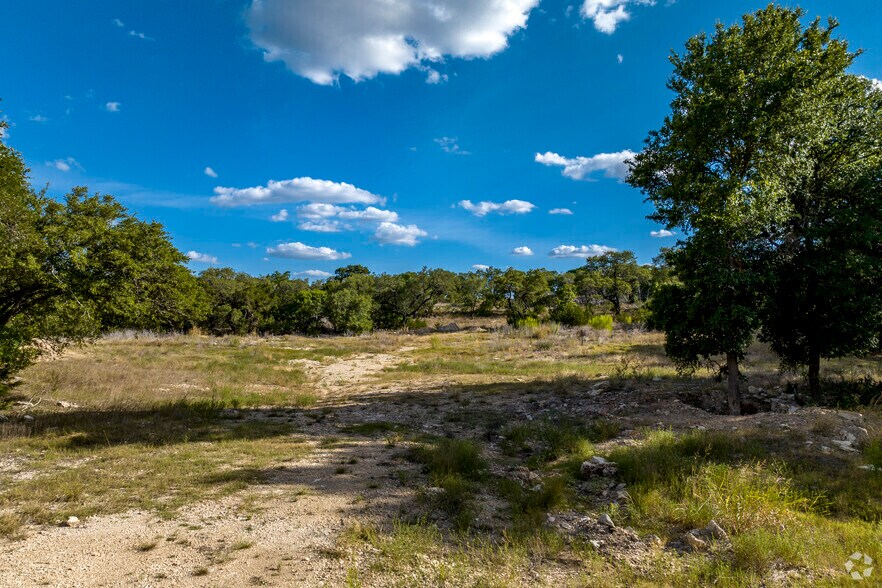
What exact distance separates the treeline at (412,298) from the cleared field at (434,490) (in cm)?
3110

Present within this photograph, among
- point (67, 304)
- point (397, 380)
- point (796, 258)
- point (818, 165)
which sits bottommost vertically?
point (397, 380)

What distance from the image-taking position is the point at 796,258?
10711mm

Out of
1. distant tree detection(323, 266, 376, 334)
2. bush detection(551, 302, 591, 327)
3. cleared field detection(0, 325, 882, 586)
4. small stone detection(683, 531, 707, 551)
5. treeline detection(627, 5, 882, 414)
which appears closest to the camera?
cleared field detection(0, 325, 882, 586)

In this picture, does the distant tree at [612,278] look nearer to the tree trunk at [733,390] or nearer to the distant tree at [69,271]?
the tree trunk at [733,390]

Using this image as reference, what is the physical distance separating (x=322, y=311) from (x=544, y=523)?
4553 cm

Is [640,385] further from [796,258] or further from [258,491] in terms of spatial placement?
[258,491]

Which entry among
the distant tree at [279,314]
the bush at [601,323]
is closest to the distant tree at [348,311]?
the distant tree at [279,314]

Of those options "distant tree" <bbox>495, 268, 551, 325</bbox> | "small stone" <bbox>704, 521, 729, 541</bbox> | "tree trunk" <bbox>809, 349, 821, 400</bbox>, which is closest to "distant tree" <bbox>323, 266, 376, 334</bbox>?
"distant tree" <bbox>495, 268, 551, 325</bbox>

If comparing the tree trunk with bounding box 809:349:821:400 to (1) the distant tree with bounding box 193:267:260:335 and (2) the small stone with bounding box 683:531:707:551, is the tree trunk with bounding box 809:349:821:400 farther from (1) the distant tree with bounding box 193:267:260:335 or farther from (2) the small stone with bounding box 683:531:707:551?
(1) the distant tree with bounding box 193:267:260:335

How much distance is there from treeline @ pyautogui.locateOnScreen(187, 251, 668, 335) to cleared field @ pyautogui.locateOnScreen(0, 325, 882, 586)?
31.1 metres

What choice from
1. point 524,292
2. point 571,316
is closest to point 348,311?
point 524,292

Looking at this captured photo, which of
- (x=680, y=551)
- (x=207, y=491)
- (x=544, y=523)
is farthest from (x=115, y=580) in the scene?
(x=680, y=551)

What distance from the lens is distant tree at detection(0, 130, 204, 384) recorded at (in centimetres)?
892

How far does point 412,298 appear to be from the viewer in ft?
179
